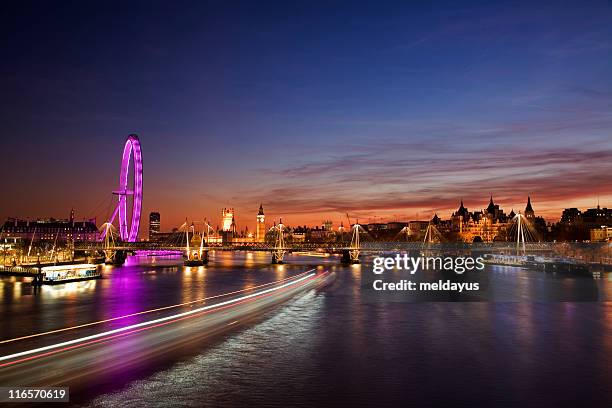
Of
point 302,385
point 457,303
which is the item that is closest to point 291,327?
point 302,385

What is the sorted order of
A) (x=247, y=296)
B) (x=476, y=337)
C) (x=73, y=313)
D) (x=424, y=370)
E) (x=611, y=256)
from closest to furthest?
1. (x=424, y=370)
2. (x=476, y=337)
3. (x=73, y=313)
4. (x=247, y=296)
5. (x=611, y=256)

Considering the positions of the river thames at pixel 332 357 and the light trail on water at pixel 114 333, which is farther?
the light trail on water at pixel 114 333

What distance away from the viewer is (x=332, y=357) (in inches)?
1016

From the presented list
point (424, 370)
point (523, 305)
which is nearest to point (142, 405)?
point (424, 370)

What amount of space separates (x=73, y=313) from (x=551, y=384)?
37775 millimetres

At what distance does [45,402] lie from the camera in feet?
56.1

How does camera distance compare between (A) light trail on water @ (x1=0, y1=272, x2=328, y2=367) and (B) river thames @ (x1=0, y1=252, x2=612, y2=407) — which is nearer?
(B) river thames @ (x1=0, y1=252, x2=612, y2=407)

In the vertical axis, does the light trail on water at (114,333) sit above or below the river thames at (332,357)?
above

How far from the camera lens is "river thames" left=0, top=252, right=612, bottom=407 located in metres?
19.0

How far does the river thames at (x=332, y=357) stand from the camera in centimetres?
1902

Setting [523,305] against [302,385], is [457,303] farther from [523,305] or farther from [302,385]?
[302,385]

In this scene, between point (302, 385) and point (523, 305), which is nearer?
point (302, 385)

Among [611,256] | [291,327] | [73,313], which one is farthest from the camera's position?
[611,256]

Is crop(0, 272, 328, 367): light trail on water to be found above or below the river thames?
above
